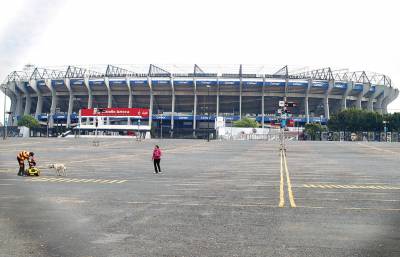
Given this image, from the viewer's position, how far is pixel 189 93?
154000mm

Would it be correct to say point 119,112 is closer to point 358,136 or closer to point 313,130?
point 313,130

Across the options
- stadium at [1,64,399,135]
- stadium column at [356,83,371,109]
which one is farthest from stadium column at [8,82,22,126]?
stadium column at [356,83,371,109]

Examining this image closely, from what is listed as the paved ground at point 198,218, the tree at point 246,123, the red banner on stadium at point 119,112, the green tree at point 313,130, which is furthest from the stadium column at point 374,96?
the paved ground at point 198,218

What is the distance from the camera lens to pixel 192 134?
158000 mm

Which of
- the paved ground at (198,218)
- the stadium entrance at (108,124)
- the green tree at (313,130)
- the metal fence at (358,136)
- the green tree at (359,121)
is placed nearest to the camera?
the paved ground at (198,218)

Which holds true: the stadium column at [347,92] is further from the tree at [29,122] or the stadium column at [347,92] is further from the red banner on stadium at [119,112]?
the tree at [29,122]

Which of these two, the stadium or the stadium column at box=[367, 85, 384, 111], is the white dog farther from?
the stadium column at box=[367, 85, 384, 111]

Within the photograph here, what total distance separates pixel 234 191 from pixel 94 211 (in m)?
6.47

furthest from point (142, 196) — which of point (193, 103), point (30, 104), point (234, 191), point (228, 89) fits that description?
point (30, 104)

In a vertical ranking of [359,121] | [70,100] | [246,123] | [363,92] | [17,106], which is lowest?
[246,123]

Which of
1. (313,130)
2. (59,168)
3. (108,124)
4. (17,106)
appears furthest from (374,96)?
(59,168)

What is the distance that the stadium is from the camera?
5866 inches

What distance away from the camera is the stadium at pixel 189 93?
149 m

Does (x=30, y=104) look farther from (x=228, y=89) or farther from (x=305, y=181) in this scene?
(x=305, y=181)
